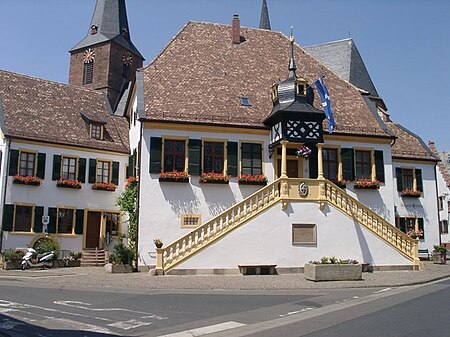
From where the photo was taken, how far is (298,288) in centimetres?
1664

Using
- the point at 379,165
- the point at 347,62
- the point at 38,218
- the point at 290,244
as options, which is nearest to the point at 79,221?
the point at 38,218

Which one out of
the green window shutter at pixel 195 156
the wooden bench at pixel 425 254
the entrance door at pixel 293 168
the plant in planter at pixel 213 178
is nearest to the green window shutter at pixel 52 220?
the green window shutter at pixel 195 156

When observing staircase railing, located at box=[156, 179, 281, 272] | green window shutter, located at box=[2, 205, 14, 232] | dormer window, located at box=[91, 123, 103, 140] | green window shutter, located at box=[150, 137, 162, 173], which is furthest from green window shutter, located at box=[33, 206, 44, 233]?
staircase railing, located at box=[156, 179, 281, 272]

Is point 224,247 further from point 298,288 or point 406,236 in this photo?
point 406,236

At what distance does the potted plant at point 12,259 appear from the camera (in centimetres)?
2505

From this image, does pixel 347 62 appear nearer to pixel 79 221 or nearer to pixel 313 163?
pixel 313 163

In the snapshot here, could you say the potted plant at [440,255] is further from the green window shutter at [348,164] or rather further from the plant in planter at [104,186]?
the plant in planter at [104,186]

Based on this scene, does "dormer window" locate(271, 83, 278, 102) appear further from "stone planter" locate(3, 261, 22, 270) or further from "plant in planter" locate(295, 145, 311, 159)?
"stone planter" locate(3, 261, 22, 270)

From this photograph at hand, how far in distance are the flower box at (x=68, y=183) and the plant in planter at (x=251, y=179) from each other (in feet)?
36.8

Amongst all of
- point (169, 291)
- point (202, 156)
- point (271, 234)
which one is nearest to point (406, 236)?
point (271, 234)

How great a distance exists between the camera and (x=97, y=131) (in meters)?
33.0

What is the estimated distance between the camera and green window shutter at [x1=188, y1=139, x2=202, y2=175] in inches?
923

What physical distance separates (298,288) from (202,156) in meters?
9.09

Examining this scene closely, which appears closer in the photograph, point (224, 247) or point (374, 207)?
point (224, 247)
